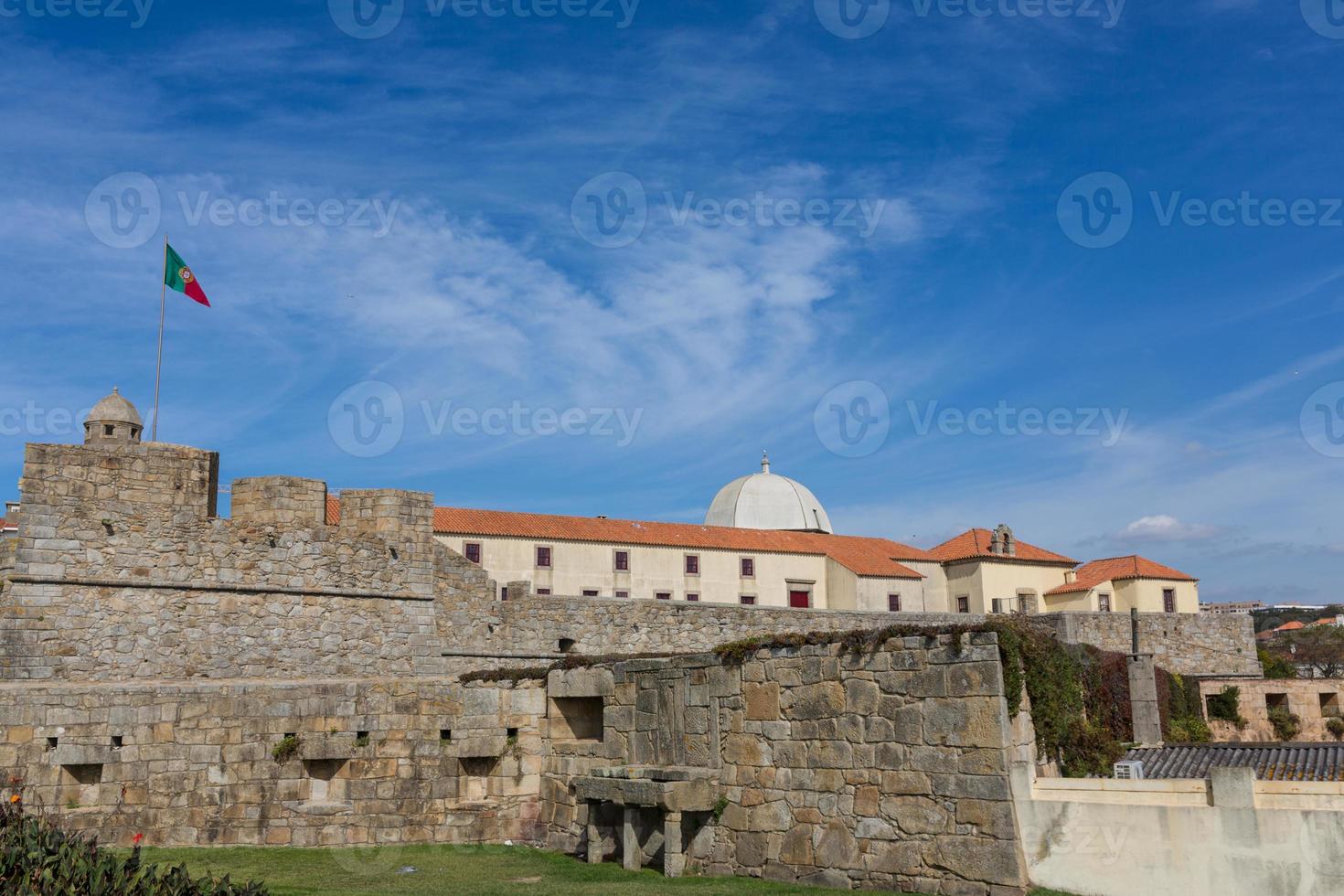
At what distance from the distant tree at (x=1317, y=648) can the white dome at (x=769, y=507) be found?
2738cm

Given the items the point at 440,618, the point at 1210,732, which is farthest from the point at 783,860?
the point at 1210,732

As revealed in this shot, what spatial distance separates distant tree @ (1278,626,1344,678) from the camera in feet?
197

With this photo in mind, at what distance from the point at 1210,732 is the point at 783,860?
79.5 feet

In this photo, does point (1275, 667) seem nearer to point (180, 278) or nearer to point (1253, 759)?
point (1253, 759)

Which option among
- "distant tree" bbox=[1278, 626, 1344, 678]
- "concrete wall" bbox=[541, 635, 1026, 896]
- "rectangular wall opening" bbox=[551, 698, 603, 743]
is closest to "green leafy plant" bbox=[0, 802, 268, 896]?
"concrete wall" bbox=[541, 635, 1026, 896]

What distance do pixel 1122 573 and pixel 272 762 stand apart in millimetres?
46028

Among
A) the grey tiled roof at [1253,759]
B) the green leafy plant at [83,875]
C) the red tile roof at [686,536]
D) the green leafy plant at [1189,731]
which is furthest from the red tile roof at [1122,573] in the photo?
the green leafy plant at [83,875]

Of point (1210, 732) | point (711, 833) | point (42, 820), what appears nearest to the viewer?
point (42, 820)

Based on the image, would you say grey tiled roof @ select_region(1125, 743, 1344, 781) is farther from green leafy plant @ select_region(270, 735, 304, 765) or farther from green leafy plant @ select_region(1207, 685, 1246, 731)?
green leafy plant @ select_region(1207, 685, 1246, 731)

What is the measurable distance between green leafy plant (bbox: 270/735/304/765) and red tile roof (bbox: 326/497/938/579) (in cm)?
2777

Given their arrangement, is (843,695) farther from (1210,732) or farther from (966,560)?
(966,560)

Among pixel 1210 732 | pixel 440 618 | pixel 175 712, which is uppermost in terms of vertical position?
pixel 440 618

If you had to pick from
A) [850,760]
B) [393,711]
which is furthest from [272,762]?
[850,760]

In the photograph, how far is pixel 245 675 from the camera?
712 inches
